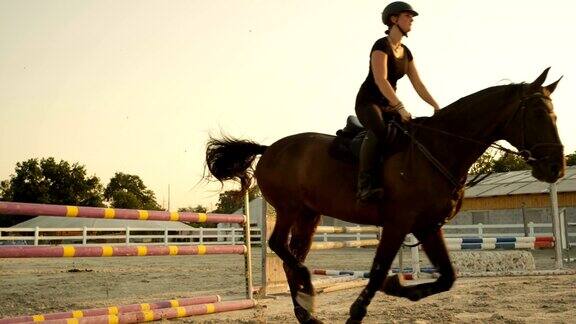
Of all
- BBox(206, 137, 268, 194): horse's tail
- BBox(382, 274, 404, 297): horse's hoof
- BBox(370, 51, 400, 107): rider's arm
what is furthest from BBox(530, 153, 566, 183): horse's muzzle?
BBox(206, 137, 268, 194): horse's tail

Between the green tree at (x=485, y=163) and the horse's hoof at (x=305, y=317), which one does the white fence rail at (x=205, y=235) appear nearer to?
the green tree at (x=485, y=163)

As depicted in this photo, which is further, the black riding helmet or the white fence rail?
the white fence rail

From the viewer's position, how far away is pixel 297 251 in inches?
260

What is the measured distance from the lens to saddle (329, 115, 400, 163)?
5516mm

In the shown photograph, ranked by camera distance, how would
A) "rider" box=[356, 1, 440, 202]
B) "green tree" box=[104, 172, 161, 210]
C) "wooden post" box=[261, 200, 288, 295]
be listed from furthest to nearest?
1. "green tree" box=[104, 172, 161, 210]
2. "wooden post" box=[261, 200, 288, 295]
3. "rider" box=[356, 1, 440, 202]

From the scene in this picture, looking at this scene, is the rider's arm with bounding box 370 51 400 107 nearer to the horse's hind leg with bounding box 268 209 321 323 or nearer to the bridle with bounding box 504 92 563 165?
the bridle with bounding box 504 92 563 165

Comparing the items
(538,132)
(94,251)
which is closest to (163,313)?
(94,251)

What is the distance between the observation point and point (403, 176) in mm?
5312

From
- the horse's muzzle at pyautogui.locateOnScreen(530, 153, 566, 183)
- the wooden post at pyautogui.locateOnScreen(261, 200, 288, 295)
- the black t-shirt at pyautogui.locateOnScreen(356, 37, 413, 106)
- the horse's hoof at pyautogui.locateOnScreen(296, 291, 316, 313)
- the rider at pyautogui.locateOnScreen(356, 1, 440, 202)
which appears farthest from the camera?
the wooden post at pyautogui.locateOnScreen(261, 200, 288, 295)

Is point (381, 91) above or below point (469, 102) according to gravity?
above

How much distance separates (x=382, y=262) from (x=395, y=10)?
2236 millimetres

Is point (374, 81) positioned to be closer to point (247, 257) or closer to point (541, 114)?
point (541, 114)

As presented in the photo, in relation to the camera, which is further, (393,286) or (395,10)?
(395,10)

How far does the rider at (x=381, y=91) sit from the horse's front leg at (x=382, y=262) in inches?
13.4
